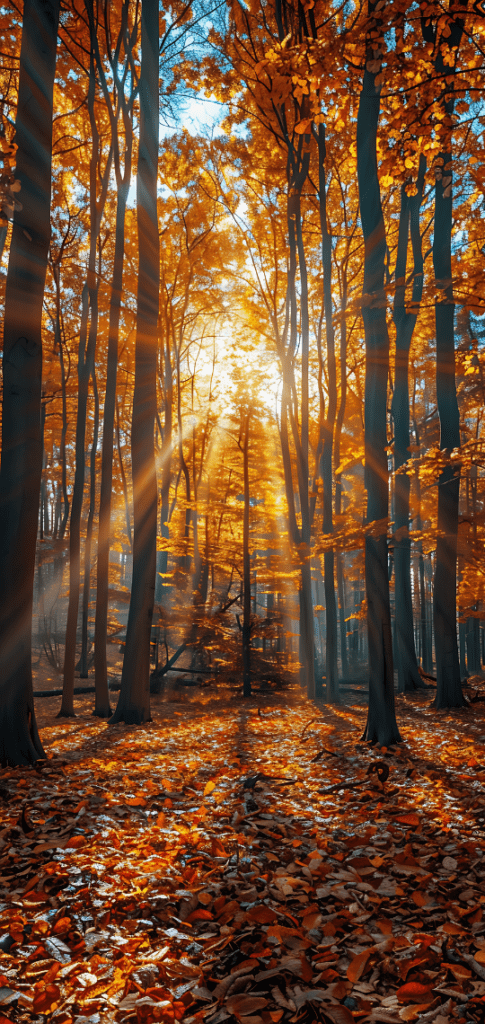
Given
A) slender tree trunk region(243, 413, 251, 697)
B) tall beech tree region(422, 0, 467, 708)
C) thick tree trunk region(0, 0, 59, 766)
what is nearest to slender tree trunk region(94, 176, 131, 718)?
thick tree trunk region(0, 0, 59, 766)

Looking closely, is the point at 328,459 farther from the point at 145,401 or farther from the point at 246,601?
the point at 145,401

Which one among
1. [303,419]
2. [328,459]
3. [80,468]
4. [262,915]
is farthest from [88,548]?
[262,915]

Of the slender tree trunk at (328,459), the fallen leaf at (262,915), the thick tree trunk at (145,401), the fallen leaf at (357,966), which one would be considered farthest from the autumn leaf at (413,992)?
the slender tree trunk at (328,459)

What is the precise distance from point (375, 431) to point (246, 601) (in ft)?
20.5

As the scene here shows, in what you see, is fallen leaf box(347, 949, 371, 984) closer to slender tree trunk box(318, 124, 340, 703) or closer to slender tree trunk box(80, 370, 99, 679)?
slender tree trunk box(318, 124, 340, 703)

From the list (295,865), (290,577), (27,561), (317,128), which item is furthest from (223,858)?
(317,128)

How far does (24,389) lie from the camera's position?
188 inches

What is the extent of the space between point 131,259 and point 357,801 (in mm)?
14334

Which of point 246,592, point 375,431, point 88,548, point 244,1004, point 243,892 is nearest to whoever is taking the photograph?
point 244,1004

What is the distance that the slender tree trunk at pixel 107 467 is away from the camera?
320 inches

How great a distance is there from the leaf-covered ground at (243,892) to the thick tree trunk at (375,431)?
37.5 inches

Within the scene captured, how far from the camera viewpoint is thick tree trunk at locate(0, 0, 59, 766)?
4.64m

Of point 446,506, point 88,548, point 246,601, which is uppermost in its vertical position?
point 446,506

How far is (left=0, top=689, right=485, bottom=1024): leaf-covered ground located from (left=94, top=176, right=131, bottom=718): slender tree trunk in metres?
3.78
